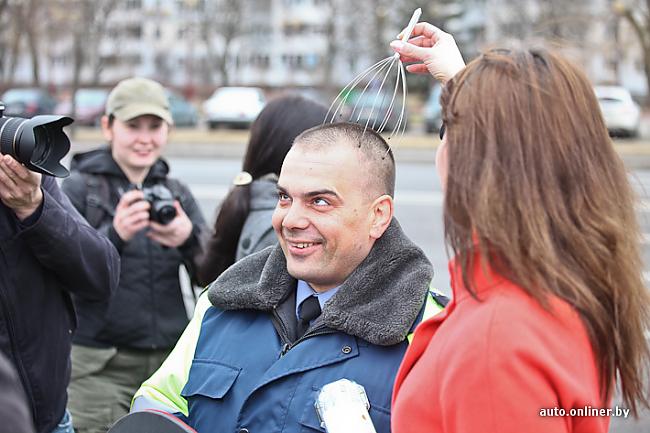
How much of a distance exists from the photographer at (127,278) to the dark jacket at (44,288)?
0.75 meters

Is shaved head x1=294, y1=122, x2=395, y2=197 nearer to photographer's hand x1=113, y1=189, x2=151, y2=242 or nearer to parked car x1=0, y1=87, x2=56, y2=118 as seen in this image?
photographer's hand x1=113, y1=189, x2=151, y2=242

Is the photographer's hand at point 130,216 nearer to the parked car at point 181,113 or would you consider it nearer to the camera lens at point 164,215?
the camera lens at point 164,215

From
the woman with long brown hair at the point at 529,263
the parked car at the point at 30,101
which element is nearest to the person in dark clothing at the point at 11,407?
the woman with long brown hair at the point at 529,263

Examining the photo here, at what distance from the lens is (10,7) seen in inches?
1010

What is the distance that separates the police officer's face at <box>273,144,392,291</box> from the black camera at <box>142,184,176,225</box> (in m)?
1.37

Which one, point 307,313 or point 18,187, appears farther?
point 18,187

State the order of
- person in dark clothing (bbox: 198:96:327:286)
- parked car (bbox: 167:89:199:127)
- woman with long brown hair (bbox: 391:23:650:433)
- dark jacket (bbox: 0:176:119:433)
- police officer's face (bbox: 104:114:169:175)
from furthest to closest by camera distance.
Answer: parked car (bbox: 167:89:199:127), police officer's face (bbox: 104:114:169:175), person in dark clothing (bbox: 198:96:327:286), dark jacket (bbox: 0:176:119:433), woman with long brown hair (bbox: 391:23:650:433)

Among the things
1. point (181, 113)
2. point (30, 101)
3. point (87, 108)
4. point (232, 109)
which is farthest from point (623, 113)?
point (30, 101)

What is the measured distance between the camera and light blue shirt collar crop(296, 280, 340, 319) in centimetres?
247

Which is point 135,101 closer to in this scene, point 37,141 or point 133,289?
point 133,289

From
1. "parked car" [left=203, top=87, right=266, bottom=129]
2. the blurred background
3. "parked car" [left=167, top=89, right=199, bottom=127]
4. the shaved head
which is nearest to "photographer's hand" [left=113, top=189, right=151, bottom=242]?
the blurred background

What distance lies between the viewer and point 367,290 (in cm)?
234

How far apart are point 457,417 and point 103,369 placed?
7.82 ft

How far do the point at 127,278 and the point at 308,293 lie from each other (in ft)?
4.77
